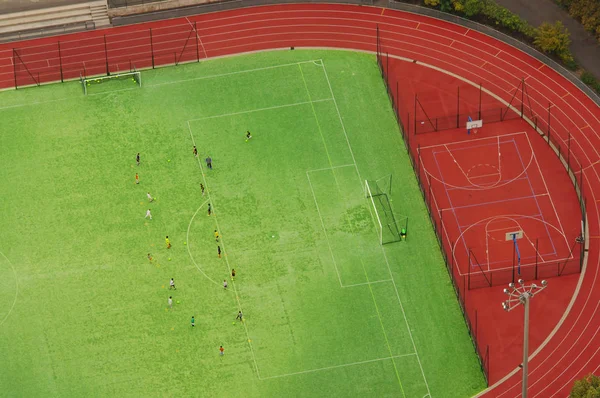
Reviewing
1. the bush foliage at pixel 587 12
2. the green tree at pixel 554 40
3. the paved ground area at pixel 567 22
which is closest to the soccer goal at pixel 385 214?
the green tree at pixel 554 40

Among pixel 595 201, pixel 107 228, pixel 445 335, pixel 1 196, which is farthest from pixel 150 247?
pixel 595 201

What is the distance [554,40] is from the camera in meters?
157

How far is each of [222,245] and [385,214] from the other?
14571 millimetres

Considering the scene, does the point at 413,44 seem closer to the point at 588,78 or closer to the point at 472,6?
the point at 472,6

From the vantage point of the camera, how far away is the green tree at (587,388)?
127688 mm

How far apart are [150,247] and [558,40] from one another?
42.9m

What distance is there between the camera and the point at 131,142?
155750 mm

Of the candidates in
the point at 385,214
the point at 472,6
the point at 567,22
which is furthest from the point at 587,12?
the point at 385,214

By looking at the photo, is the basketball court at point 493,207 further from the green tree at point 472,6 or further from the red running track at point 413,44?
the green tree at point 472,6

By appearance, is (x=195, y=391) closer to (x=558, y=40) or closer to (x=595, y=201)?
(x=595, y=201)

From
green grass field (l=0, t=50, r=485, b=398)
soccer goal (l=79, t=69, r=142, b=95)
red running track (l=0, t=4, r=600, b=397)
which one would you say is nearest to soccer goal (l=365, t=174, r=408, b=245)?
green grass field (l=0, t=50, r=485, b=398)

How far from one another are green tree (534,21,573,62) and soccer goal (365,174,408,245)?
67.3ft

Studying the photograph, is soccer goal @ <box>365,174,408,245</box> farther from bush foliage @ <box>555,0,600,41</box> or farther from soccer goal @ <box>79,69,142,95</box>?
soccer goal @ <box>79,69,142,95</box>

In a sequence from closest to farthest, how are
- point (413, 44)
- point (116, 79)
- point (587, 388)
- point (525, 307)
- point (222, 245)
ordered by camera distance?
point (525, 307) < point (587, 388) < point (222, 245) < point (116, 79) < point (413, 44)
